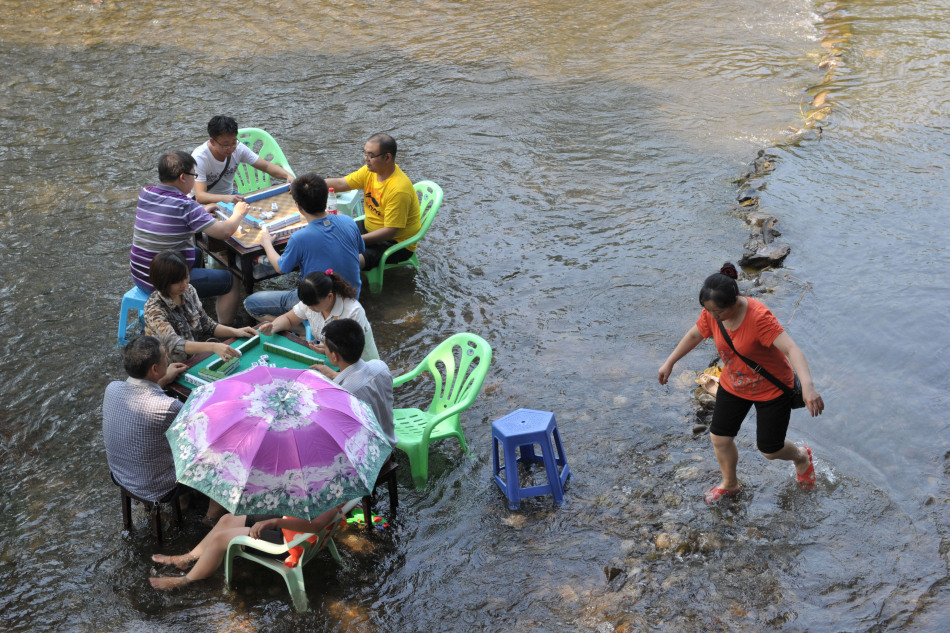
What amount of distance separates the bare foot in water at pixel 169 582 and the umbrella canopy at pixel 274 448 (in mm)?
951

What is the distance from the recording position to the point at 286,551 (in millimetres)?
4176

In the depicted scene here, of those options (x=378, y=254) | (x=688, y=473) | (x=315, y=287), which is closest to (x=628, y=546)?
→ (x=688, y=473)

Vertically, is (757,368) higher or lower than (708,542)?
higher

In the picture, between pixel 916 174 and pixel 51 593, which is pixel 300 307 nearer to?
pixel 51 593

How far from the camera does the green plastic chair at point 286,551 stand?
13.7 feet

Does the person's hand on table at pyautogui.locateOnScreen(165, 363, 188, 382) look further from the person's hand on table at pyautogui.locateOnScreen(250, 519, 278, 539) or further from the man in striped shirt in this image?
the man in striped shirt

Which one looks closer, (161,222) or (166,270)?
(166,270)

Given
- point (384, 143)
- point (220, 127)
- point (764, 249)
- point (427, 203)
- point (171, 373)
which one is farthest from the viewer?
point (764, 249)

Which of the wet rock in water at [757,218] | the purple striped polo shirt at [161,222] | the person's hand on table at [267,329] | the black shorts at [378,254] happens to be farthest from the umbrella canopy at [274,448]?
the wet rock in water at [757,218]

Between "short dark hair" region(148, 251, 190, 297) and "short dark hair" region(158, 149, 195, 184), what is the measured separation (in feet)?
3.39

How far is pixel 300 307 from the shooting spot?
5.54 metres

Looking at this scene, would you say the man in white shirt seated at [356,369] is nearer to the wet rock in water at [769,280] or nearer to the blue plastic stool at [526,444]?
the blue plastic stool at [526,444]

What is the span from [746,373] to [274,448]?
2697mm

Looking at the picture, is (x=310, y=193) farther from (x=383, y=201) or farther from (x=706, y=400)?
(x=706, y=400)
